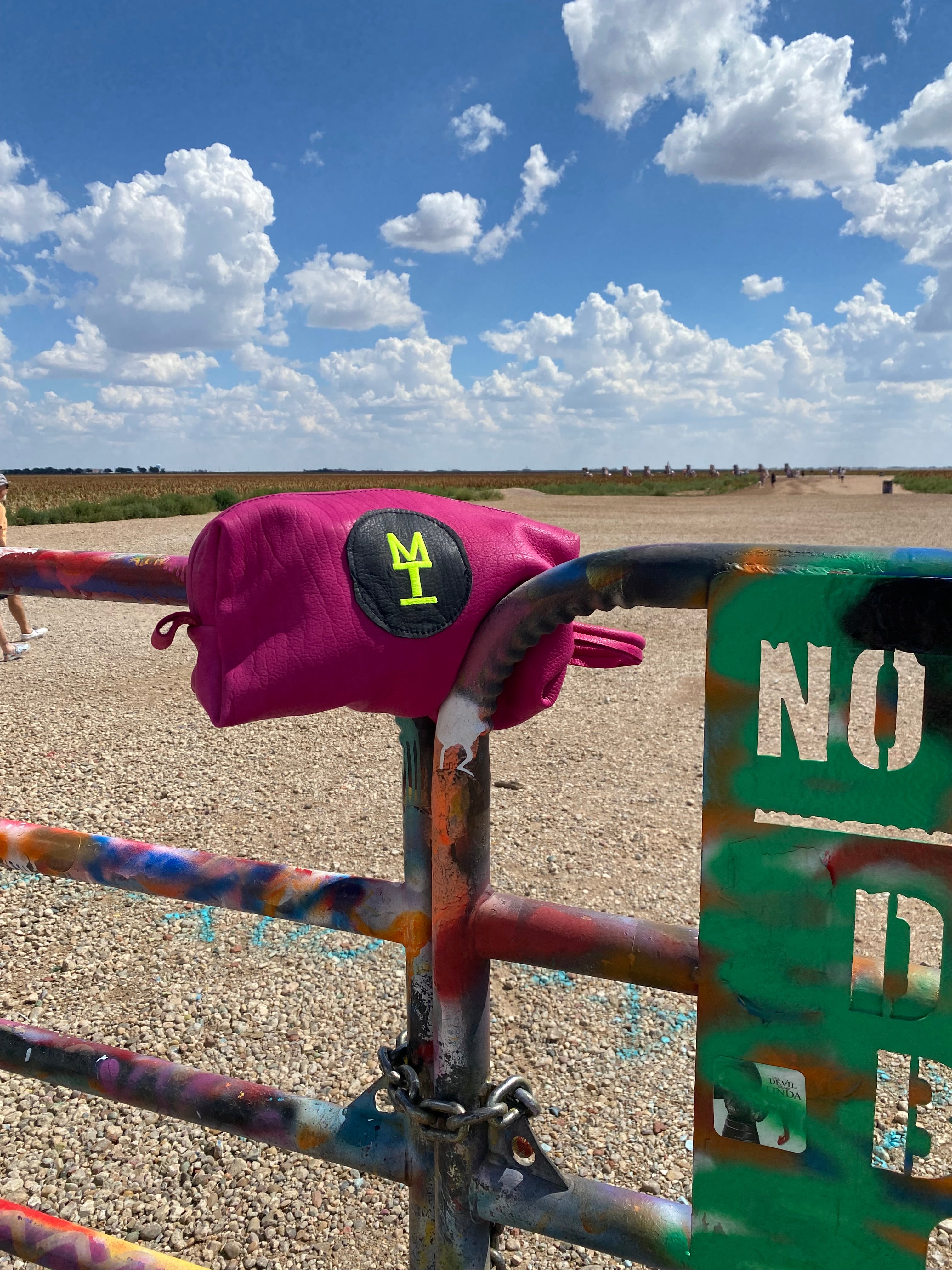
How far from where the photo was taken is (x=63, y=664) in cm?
736

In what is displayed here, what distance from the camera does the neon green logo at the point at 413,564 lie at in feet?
3.00

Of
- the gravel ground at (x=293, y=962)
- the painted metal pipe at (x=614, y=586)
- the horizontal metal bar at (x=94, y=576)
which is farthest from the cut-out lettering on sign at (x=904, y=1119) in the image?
the horizontal metal bar at (x=94, y=576)

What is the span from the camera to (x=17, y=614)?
25.4ft

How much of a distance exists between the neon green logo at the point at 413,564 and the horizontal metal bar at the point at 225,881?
0.37m

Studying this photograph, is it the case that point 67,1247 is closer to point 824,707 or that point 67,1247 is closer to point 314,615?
point 314,615

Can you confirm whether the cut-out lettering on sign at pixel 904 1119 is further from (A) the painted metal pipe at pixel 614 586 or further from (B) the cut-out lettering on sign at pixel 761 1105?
(A) the painted metal pipe at pixel 614 586

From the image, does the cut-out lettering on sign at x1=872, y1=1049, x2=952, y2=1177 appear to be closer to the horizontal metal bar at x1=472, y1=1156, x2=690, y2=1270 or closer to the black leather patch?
the horizontal metal bar at x1=472, y1=1156, x2=690, y2=1270

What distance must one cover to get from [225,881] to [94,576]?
463 mm

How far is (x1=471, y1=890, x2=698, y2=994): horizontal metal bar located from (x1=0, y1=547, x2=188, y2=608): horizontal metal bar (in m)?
0.59

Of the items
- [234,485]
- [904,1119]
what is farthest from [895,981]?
→ [234,485]

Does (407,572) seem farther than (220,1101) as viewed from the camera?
No

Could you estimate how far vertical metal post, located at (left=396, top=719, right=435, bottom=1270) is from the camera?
41.0 inches

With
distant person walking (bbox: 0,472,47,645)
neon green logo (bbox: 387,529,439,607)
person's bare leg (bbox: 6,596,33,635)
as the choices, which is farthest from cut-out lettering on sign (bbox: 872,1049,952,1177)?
person's bare leg (bbox: 6,596,33,635)

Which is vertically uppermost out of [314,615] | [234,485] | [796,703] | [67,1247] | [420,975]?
[234,485]
